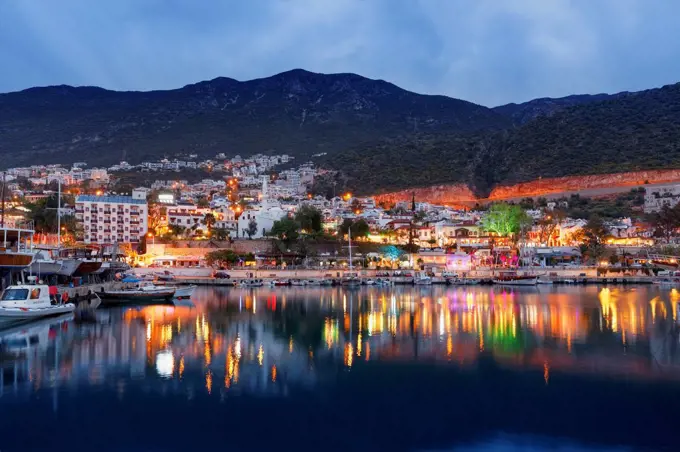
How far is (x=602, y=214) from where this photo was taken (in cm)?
8412

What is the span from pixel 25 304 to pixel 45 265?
882cm

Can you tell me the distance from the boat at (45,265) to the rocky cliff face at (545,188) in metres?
69.2

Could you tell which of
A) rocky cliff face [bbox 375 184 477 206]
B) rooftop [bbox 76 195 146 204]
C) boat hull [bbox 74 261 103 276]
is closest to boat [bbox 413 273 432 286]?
boat hull [bbox 74 261 103 276]

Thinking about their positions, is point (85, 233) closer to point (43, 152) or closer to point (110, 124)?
point (43, 152)

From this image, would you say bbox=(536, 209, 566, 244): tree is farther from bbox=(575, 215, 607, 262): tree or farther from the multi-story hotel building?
the multi-story hotel building

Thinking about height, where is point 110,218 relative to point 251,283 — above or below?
above

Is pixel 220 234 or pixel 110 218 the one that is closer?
pixel 220 234

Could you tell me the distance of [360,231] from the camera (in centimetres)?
7162

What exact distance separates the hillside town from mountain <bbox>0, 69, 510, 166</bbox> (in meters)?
54.6

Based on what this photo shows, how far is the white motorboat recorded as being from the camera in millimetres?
24080

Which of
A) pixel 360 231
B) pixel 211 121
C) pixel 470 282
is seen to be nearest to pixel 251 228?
pixel 360 231

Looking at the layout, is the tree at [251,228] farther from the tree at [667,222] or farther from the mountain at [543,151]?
the tree at [667,222]

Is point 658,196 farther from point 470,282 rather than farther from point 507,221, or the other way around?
point 470,282

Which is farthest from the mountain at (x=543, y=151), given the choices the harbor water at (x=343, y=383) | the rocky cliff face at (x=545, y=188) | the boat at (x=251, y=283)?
the harbor water at (x=343, y=383)
